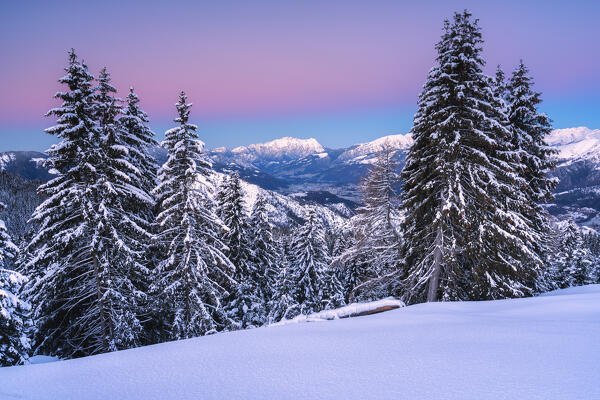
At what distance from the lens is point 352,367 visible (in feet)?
11.5

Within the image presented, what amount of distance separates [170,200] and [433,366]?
559 inches

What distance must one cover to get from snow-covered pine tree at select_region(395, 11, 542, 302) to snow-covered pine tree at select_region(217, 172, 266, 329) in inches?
533

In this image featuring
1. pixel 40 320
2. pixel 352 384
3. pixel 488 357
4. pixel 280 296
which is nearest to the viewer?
pixel 352 384

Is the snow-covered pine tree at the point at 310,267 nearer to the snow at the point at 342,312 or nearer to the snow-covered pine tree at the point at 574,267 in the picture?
the snow at the point at 342,312

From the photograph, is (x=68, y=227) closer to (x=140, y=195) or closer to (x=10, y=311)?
(x=140, y=195)

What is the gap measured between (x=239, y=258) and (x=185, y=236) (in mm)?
8707

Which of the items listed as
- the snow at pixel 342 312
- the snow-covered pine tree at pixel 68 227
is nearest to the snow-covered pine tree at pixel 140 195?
the snow-covered pine tree at pixel 68 227

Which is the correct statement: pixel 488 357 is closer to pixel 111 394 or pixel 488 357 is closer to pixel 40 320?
pixel 111 394

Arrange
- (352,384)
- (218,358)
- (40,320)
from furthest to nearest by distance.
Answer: (40,320), (218,358), (352,384)

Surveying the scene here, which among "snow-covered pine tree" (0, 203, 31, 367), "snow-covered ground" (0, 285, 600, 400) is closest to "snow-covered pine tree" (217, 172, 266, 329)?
"snow-covered pine tree" (0, 203, 31, 367)

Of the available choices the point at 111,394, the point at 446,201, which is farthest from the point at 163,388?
the point at 446,201

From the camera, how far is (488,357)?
3637 mm

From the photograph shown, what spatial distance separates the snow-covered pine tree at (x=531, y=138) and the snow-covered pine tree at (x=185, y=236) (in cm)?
1801

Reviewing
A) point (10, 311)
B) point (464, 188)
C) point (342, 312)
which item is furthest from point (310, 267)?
point (10, 311)
